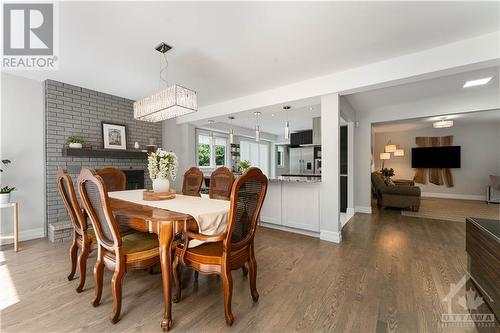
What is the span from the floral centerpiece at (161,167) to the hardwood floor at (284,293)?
37.3 inches

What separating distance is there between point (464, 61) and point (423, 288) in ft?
8.10

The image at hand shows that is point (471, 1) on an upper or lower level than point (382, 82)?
upper

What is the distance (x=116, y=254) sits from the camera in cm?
150

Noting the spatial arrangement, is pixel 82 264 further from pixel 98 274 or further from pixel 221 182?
pixel 221 182

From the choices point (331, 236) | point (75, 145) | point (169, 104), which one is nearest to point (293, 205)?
point (331, 236)

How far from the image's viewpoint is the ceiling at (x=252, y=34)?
1857mm

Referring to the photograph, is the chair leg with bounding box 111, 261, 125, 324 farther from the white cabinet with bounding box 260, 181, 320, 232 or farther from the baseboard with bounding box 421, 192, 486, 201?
the baseboard with bounding box 421, 192, 486, 201

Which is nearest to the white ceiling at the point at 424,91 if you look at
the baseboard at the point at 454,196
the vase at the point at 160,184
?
the vase at the point at 160,184

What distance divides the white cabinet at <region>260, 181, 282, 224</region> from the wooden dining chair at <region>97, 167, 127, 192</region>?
232 cm

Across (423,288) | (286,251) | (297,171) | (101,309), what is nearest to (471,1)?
(423,288)

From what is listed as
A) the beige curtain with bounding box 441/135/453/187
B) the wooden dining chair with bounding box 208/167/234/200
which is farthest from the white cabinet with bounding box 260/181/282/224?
the beige curtain with bounding box 441/135/453/187

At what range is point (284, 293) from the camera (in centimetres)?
188

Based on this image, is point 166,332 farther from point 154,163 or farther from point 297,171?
point 297,171

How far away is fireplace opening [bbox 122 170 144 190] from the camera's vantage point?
14.2ft
